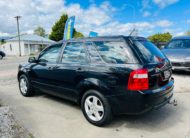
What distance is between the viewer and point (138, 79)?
3029 mm

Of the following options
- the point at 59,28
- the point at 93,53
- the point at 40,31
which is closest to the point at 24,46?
the point at 59,28

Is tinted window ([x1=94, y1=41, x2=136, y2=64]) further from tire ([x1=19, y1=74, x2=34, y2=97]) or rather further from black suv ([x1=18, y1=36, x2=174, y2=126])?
tire ([x1=19, y1=74, x2=34, y2=97])

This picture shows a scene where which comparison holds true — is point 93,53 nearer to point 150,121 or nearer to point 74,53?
point 74,53

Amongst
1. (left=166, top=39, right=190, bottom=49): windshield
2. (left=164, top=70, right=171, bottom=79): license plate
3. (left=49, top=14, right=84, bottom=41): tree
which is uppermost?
(left=49, top=14, right=84, bottom=41): tree

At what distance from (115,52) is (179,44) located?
7065mm

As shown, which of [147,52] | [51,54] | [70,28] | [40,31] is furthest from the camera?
[40,31]

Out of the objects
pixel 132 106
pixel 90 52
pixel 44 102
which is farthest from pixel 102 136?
pixel 44 102

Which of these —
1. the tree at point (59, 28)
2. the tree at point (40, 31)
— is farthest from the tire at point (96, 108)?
the tree at point (40, 31)

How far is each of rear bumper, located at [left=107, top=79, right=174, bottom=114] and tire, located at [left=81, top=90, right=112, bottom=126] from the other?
0.42ft

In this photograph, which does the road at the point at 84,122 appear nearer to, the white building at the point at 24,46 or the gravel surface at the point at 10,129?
the gravel surface at the point at 10,129

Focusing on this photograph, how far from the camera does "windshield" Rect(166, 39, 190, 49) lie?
8897 mm

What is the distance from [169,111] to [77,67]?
2.37 metres

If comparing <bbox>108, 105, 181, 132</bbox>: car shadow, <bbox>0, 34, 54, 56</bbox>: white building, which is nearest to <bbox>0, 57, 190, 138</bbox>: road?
<bbox>108, 105, 181, 132</bbox>: car shadow

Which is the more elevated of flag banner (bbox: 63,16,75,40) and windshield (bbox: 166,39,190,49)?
flag banner (bbox: 63,16,75,40)
